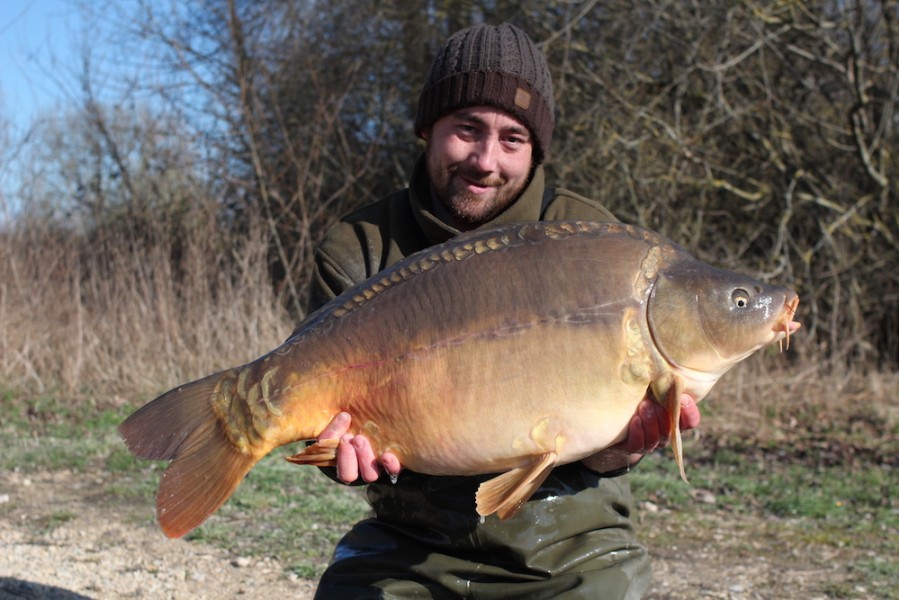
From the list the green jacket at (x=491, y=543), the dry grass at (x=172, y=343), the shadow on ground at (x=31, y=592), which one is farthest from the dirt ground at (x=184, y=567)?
the dry grass at (x=172, y=343)

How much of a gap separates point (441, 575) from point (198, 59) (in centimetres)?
925

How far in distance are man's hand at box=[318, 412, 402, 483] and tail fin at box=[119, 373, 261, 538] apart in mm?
161

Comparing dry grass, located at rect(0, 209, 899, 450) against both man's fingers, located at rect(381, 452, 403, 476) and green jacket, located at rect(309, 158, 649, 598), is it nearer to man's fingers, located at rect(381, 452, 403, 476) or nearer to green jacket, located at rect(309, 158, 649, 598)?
green jacket, located at rect(309, 158, 649, 598)

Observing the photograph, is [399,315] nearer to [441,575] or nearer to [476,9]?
[441,575]

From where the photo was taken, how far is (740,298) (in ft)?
6.34

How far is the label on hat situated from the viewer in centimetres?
248

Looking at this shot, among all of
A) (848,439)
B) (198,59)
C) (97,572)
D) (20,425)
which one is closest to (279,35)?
(198,59)

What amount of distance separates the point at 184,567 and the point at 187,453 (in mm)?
1883

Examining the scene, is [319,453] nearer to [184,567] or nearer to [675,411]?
[675,411]

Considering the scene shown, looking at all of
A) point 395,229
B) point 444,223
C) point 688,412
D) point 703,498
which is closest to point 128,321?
point 703,498

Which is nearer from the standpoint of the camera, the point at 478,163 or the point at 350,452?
the point at 350,452

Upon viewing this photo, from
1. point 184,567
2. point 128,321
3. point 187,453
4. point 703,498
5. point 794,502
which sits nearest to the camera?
point 187,453

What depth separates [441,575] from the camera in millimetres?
2277

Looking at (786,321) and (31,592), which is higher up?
(786,321)
